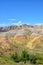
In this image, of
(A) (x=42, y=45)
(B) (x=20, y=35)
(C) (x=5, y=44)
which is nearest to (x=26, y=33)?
(B) (x=20, y=35)

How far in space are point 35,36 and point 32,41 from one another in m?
3.61

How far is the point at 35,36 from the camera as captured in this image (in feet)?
436

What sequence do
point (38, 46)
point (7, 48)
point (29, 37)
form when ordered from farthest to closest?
point (29, 37) → point (38, 46) → point (7, 48)

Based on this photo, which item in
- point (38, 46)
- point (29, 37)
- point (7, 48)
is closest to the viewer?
point (7, 48)

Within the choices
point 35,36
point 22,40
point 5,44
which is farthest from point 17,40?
point 5,44

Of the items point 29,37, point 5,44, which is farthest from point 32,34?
point 5,44

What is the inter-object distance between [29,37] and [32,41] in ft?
22.0

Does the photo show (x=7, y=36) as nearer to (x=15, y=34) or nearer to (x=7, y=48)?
(x=15, y=34)

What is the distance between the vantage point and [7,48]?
90438 millimetres

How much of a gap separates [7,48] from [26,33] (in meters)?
52.8

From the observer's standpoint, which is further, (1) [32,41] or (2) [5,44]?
(1) [32,41]

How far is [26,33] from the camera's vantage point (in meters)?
142

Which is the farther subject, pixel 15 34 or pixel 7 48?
pixel 15 34

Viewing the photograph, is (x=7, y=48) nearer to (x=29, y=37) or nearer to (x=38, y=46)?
(x=38, y=46)
